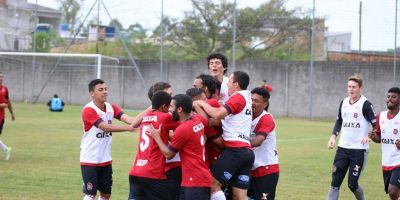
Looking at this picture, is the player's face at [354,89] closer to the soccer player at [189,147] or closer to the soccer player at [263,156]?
the soccer player at [263,156]

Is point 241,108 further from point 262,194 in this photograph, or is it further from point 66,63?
point 66,63

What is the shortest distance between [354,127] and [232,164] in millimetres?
3933

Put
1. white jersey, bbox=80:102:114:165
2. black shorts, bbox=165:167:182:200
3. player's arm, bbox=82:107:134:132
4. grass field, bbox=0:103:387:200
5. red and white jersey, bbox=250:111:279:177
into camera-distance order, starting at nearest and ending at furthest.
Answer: black shorts, bbox=165:167:182:200 → red and white jersey, bbox=250:111:279:177 → player's arm, bbox=82:107:134:132 → white jersey, bbox=80:102:114:165 → grass field, bbox=0:103:387:200

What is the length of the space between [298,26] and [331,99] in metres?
4.74

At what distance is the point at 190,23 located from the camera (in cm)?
4275

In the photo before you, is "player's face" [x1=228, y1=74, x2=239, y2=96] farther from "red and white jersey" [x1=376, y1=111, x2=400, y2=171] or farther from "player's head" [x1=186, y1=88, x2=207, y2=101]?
"red and white jersey" [x1=376, y1=111, x2=400, y2=171]

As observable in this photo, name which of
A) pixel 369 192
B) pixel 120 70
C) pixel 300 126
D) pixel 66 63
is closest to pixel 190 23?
pixel 120 70

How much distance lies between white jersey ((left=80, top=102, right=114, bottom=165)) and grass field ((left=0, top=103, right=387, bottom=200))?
1.99 m

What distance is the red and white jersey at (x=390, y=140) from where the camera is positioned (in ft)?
37.9

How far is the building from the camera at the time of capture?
44.2m

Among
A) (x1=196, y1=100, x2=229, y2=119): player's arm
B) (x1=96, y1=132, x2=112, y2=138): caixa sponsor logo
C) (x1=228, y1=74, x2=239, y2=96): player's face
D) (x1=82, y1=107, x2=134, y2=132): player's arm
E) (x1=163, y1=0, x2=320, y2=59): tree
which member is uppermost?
(x1=163, y1=0, x2=320, y2=59): tree

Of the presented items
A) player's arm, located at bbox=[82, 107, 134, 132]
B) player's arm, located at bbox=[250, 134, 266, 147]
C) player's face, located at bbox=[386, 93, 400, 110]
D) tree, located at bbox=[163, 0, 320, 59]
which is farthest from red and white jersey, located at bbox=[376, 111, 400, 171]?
tree, located at bbox=[163, 0, 320, 59]

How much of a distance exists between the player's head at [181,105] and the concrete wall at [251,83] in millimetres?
28264

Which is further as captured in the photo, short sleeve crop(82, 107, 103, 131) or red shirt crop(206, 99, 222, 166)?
short sleeve crop(82, 107, 103, 131)
